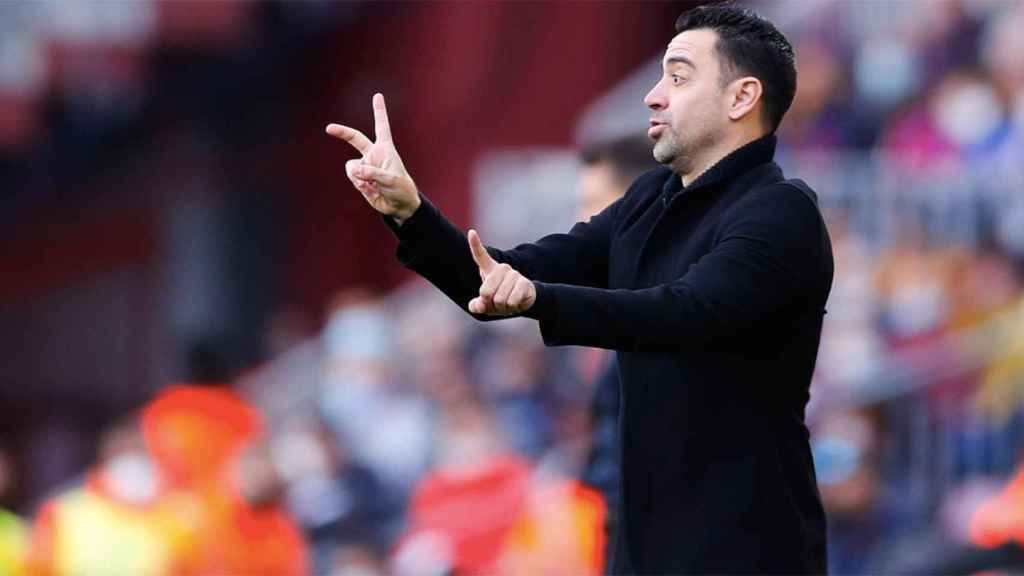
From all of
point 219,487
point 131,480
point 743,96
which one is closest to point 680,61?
point 743,96

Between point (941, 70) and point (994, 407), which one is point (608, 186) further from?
point (941, 70)

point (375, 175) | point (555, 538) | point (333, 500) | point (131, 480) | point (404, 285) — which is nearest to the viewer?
point (375, 175)

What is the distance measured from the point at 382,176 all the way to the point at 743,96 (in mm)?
736

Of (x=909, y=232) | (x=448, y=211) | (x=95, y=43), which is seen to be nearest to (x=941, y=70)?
(x=909, y=232)

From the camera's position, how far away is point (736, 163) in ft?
12.9

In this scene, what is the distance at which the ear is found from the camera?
3939 mm

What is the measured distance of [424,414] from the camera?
1038cm

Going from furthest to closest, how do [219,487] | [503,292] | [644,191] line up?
[219,487] → [644,191] → [503,292]

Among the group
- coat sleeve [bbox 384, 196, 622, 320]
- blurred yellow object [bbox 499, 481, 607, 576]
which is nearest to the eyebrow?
coat sleeve [bbox 384, 196, 622, 320]

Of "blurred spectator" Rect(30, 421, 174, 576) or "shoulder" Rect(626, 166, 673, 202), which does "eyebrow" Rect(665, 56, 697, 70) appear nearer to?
"shoulder" Rect(626, 166, 673, 202)

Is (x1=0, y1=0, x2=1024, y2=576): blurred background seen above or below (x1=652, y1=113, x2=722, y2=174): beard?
above

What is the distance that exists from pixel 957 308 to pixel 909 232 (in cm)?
82

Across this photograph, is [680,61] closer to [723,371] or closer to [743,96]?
[743,96]

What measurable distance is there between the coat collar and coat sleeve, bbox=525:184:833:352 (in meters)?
0.12
